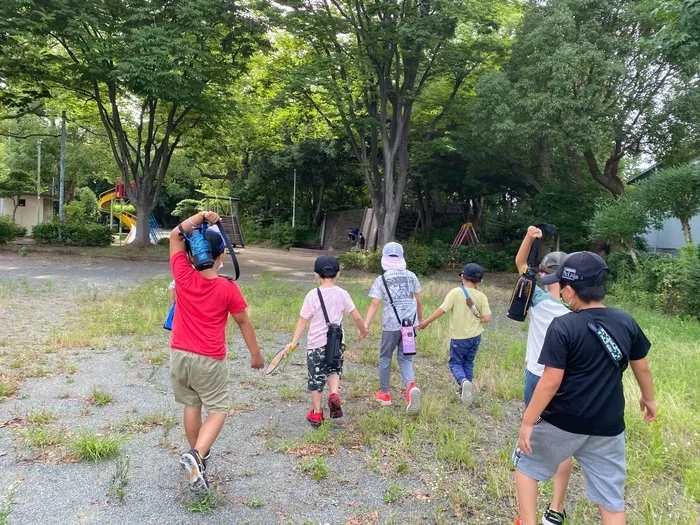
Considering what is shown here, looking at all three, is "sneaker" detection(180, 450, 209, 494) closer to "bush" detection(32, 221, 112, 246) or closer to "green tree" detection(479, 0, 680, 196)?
"green tree" detection(479, 0, 680, 196)

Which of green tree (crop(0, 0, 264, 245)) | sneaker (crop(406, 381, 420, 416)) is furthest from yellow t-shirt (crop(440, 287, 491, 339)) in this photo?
green tree (crop(0, 0, 264, 245))

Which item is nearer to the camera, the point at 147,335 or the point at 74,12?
the point at 147,335

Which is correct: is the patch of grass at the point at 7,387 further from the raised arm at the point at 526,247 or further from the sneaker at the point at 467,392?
the raised arm at the point at 526,247

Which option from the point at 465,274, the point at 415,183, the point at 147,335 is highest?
the point at 415,183

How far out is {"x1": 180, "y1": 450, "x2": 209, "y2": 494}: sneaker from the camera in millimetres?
2775

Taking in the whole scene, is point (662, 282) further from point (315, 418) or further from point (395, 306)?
point (315, 418)

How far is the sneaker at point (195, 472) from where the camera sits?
9.11ft

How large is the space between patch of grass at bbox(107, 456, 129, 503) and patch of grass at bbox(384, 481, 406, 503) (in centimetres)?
159

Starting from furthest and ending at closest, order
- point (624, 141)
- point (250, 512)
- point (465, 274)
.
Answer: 1. point (624, 141)
2. point (465, 274)
3. point (250, 512)

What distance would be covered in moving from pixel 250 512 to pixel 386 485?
2.99 feet

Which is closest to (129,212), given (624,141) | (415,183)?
(415,183)

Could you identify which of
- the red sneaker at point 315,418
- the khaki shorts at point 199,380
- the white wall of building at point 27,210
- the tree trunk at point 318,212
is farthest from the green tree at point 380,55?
the white wall of building at point 27,210

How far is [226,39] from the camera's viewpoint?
1778cm

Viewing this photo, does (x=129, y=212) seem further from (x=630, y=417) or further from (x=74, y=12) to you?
(x=630, y=417)
